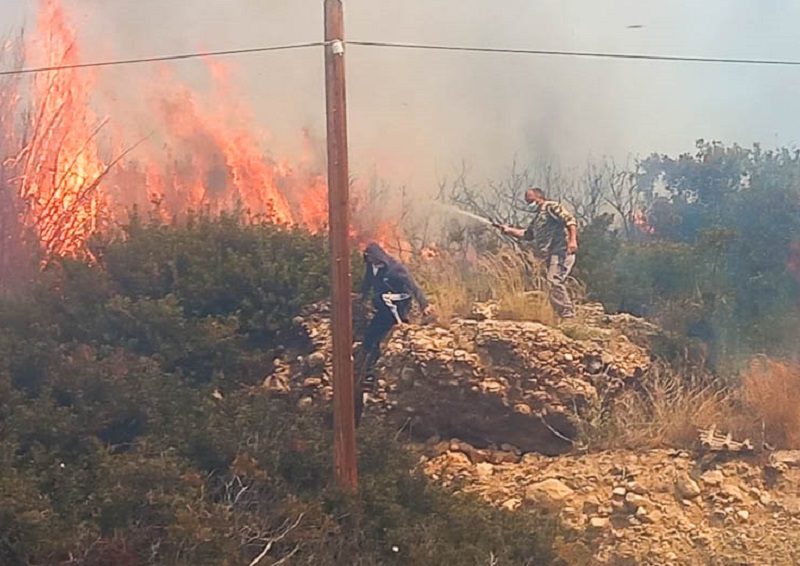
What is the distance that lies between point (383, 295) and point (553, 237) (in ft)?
5.28

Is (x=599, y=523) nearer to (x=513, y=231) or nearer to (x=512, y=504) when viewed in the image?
(x=512, y=504)

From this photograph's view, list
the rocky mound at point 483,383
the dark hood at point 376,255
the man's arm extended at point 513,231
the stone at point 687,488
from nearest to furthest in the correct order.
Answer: the stone at point 687,488 → the rocky mound at point 483,383 → the dark hood at point 376,255 → the man's arm extended at point 513,231

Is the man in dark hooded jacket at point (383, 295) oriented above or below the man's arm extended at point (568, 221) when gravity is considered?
below

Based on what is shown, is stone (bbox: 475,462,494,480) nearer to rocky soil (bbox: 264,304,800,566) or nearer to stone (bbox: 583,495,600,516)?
rocky soil (bbox: 264,304,800,566)

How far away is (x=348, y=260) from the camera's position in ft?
23.8

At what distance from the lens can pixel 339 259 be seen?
7203 millimetres

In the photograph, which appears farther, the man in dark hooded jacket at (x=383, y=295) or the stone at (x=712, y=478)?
the man in dark hooded jacket at (x=383, y=295)

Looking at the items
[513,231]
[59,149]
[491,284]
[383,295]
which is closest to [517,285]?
[491,284]

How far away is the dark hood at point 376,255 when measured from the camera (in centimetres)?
844

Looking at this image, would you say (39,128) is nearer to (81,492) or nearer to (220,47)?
(220,47)

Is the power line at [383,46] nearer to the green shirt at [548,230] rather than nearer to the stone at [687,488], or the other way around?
the green shirt at [548,230]

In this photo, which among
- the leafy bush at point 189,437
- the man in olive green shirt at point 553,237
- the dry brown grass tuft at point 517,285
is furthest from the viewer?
the man in olive green shirt at point 553,237

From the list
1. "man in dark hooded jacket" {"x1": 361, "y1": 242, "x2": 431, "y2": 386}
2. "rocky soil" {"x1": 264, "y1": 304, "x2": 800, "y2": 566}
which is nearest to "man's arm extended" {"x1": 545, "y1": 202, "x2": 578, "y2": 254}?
"rocky soil" {"x1": 264, "y1": 304, "x2": 800, "y2": 566}

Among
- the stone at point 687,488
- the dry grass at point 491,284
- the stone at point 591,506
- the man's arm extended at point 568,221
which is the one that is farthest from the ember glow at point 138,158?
the stone at point 687,488
